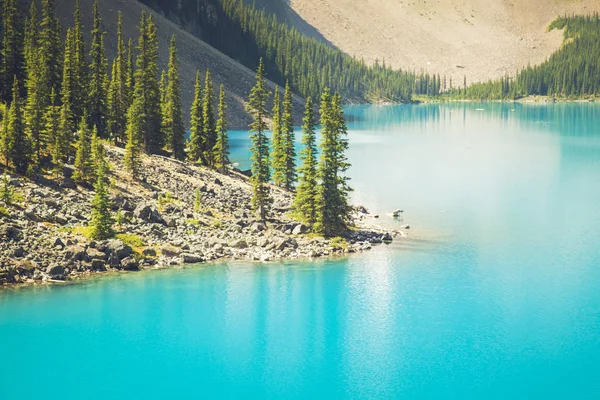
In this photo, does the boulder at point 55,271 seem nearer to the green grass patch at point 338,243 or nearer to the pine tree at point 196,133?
the green grass patch at point 338,243

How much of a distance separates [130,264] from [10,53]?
162 ft

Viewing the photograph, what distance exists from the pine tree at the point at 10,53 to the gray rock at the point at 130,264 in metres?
44.2

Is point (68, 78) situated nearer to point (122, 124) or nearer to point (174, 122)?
point (122, 124)

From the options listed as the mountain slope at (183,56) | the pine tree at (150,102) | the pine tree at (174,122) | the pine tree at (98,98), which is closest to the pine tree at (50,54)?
the pine tree at (98,98)

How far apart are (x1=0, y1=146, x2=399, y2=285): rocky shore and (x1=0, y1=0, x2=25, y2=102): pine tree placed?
23.0 m

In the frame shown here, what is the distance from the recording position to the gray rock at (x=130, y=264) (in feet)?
196

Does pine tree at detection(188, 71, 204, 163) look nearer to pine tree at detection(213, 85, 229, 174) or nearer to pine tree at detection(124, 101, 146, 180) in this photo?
pine tree at detection(213, 85, 229, 174)

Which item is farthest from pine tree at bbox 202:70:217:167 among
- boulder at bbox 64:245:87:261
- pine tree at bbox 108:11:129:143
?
boulder at bbox 64:245:87:261

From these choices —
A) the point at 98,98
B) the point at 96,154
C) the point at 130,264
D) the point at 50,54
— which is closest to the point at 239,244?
the point at 130,264

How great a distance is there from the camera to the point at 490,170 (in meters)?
119

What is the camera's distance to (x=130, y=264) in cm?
5997

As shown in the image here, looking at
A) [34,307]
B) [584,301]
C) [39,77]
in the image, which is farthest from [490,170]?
[34,307]

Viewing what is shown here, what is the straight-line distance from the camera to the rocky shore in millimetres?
58281

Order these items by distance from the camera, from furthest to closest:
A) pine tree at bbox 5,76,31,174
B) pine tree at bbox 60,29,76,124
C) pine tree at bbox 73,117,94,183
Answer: pine tree at bbox 60,29,76,124 < pine tree at bbox 73,117,94,183 < pine tree at bbox 5,76,31,174
